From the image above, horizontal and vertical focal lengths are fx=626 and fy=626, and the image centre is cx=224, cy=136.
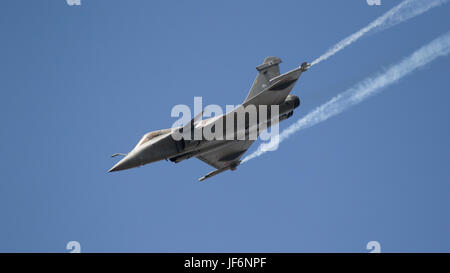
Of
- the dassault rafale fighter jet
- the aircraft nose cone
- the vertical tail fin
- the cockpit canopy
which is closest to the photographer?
the aircraft nose cone

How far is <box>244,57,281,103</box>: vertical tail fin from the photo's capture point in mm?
32719

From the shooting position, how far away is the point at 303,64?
3145 centimetres

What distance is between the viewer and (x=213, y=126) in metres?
31.8

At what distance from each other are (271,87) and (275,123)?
2149 millimetres

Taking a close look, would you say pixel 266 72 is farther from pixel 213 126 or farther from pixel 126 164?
pixel 126 164

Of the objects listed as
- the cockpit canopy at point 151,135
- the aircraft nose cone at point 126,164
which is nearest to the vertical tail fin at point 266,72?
the cockpit canopy at point 151,135

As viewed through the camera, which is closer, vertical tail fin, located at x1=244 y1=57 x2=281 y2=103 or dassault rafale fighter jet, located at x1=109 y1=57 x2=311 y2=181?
dassault rafale fighter jet, located at x1=109 y1=57 x2=311 y2=181

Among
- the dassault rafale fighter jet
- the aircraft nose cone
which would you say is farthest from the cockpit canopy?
the aircraft nose cone

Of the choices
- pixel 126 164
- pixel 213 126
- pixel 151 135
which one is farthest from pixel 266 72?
pixel 126 164

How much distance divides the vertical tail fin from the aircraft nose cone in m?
7.22

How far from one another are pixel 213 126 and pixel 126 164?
4900mm

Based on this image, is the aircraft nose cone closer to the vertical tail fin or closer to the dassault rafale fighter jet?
the dassault rafale fighter jet
